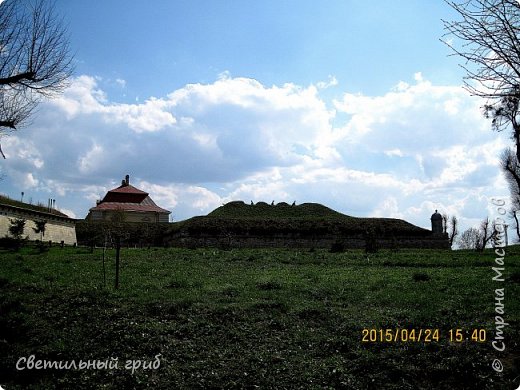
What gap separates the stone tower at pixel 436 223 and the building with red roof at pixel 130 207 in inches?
1494

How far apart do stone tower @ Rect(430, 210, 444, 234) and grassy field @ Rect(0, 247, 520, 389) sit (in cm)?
3163

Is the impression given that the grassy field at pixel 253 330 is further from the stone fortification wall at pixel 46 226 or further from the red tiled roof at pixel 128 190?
the red tiled roof at pixel 128 190

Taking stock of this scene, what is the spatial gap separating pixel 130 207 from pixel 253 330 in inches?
2311

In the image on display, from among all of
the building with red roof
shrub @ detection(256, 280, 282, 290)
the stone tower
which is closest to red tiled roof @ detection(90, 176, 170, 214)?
the building with red roof

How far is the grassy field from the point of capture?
8.97 metres

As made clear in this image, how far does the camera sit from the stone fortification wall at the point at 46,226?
37.8 meters

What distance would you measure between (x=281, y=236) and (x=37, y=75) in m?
34.5

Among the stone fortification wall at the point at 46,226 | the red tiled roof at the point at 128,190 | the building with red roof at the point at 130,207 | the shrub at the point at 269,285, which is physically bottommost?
the shrub at the point at 269,285

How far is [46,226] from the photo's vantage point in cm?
4356

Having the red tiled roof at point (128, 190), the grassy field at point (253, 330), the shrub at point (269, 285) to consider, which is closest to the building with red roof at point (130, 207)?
the red tiled roof at point (128, 190)

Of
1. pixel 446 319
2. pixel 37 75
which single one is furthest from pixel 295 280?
pixel 37 75
